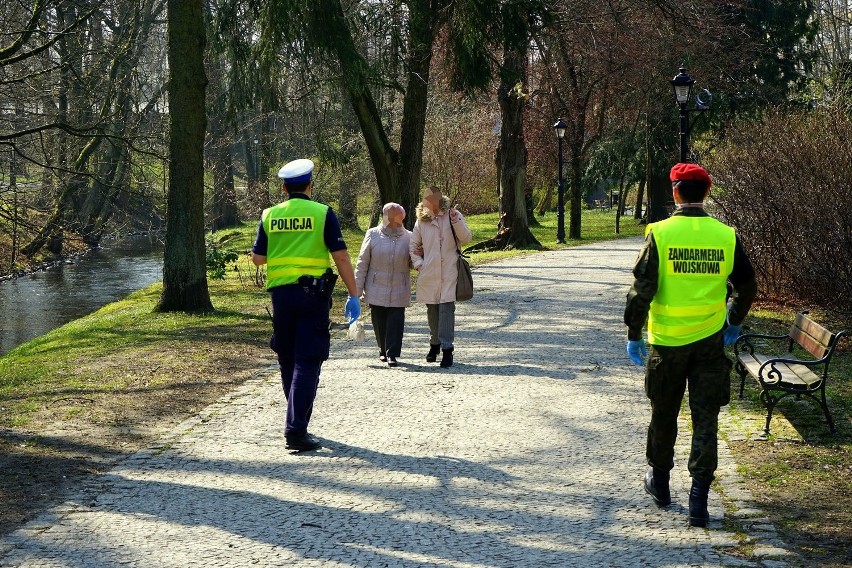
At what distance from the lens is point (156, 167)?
18438 millimetres

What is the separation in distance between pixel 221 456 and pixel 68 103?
13342 mm

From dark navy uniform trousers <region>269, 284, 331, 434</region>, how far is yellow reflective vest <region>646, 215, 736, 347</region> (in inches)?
101

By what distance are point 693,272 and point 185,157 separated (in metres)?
11.1

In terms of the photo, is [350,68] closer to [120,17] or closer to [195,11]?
[195,11]

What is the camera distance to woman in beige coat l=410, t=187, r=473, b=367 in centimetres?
1052

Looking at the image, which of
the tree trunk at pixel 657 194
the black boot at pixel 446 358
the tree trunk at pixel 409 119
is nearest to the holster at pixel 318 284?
the black boot at pixel 446 358

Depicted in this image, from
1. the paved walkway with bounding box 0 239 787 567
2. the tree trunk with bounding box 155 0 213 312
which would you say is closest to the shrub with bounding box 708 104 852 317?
the paved walkway with bounding box 0 239 787 567

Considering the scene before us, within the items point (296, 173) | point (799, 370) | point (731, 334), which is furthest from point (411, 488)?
point (799, 370)

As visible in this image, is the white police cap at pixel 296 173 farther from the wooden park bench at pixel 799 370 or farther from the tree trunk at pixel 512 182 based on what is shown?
the tree trunk at pixel 512 182

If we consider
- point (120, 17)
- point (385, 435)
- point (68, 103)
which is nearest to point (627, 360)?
point (385, 435)

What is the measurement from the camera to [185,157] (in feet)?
50.6

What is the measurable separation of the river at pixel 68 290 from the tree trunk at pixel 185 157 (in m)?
3.44

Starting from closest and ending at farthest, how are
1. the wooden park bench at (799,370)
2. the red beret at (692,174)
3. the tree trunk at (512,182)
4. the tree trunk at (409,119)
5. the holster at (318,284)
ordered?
the red beret at (692,174), the holster at (318,284), the wooden park bench at (799,370), the tree trunk at (409,119), the tree trunk at (512,182)

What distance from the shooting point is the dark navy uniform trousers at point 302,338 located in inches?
287
